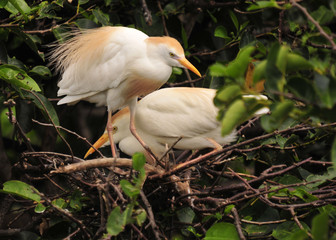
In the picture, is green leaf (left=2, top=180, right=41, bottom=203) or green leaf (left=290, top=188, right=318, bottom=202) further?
green leaf (left=2, top=180, right=41, bottom=203)

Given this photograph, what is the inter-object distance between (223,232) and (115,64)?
Answer: 1012 millimetres

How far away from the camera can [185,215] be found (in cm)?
232

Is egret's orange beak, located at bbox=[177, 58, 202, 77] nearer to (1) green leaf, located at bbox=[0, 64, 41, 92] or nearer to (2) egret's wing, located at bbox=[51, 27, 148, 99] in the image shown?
(2) egret's wing, located at bbox=[51, 27, 148, 99]

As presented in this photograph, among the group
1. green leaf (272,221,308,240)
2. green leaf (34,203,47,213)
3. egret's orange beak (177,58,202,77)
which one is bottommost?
green leaf (272,221,308,240)

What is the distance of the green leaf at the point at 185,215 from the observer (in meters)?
2.31

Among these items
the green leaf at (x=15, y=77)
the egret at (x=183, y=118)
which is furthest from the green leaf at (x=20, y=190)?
the egret at (x=183, y=118)

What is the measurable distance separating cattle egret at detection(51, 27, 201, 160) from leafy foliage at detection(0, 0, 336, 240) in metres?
0.12

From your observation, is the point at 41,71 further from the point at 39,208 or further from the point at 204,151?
the point at 204,151

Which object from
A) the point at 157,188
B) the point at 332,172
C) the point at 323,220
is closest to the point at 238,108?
the point at 323,220

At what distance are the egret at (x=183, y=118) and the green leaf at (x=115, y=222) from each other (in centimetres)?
115

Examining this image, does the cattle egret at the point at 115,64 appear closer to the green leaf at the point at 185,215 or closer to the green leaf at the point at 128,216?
the green leaf at the point at 185,215

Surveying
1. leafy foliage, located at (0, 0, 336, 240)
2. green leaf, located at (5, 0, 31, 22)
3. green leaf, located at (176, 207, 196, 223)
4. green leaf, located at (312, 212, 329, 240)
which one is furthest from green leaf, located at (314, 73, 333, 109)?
green leaf, located at (5, 0, 31, 22)

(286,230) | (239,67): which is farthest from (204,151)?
(239,67)

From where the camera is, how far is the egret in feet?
8.89
